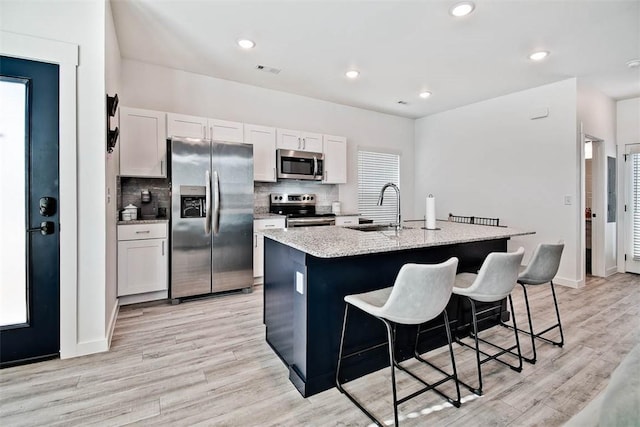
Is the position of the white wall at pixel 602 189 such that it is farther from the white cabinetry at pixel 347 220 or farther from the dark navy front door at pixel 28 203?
the dark navy front door at pixel 28 203

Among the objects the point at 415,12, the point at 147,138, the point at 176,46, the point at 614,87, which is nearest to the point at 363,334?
the point at 415,12

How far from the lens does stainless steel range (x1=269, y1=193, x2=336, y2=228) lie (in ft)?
14.2

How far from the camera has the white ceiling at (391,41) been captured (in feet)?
8.66

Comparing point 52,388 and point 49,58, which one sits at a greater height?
point 49,58

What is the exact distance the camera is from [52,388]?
191 cm

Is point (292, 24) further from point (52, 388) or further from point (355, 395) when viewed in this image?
point (52, 388)

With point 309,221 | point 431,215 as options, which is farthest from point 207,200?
point 431,215

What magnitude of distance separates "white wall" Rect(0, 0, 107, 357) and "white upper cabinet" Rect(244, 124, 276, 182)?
1977 mm

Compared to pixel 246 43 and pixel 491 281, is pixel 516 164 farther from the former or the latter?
pixel 246 43

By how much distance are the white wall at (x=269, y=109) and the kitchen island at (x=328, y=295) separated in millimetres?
2687

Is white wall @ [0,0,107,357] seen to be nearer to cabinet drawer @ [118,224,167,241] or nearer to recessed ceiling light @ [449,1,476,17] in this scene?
cabinet drawer @ [118,224,167,241]

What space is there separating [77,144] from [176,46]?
169 centimetres

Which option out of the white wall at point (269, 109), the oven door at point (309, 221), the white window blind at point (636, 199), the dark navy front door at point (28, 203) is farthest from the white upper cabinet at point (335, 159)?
the white window blind at point (636, 199)

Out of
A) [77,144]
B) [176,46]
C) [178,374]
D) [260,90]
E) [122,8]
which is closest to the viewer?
[178,374]
